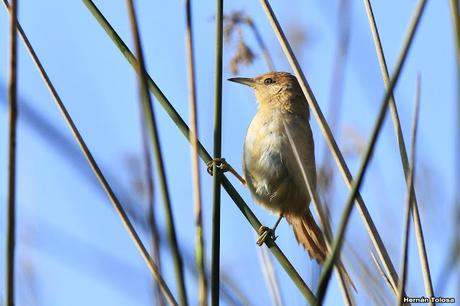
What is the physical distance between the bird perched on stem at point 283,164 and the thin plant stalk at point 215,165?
1.57m

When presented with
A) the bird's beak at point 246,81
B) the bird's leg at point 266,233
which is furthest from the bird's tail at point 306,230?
the bird's beak at point 246,81

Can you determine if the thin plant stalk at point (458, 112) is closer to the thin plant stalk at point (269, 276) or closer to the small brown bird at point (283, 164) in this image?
the thin plant stalk at point (269, 276)

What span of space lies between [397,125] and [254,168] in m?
1.59

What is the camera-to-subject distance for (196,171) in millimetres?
1738

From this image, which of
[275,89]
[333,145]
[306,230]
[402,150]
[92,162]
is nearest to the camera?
[92,162]

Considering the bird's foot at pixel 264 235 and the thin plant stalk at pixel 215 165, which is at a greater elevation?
the bird's foot at pixel 264 235

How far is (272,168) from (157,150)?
7.40 feet

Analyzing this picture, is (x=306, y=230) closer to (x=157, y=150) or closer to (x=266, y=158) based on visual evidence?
(x=266, y=158)

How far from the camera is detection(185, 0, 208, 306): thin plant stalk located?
1.58 m

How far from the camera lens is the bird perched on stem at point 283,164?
12.3ft

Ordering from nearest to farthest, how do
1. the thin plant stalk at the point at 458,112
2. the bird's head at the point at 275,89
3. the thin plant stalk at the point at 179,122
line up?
1. the thin plant stalk at the point at 458,112
2. the thin plant stalk at the point at 179,122
3. the bird's head at the point at 275,89

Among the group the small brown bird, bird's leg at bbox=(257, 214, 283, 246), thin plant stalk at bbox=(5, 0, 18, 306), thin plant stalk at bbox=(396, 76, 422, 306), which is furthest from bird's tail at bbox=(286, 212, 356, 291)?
thin plant stalk at bbox=(5, 0, 18, 306)

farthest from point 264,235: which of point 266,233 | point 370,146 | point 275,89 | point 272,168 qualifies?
point 370,146

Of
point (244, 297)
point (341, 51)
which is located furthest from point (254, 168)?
point (341, 51)
